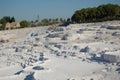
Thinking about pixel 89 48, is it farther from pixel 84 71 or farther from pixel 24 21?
pixel 24 21

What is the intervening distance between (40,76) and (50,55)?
476 cm

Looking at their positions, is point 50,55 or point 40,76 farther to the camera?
point 50,55

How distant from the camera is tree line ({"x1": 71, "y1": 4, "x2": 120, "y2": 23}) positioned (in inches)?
1533

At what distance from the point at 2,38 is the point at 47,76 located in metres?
19.9

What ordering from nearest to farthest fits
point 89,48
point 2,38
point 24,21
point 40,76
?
1. point 40,76
2. point 89,48
3. point 2,38
4. point 24,21

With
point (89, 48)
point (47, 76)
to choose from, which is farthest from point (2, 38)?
point (47, 76)

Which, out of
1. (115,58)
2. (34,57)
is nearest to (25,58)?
(34,57)

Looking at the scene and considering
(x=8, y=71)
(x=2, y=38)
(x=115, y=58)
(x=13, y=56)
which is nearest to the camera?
(x=115, y=58)

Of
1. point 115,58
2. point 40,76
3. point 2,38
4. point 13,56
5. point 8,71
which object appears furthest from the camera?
point 2,38

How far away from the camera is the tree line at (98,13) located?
38934 mm

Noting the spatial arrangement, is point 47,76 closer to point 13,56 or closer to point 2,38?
point 13,56

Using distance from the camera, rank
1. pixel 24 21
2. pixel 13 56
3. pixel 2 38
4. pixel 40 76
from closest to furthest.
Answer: pixel 40 76 → pixel 13 56 → pixel 2 38 → pixel 24 21

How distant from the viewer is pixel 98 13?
40094 mm

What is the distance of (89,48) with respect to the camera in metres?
14.0
